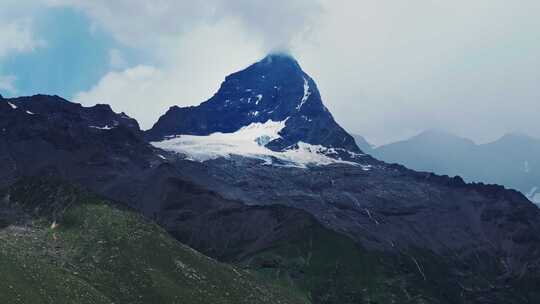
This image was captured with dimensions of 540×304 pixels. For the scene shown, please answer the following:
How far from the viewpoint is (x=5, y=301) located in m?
198
